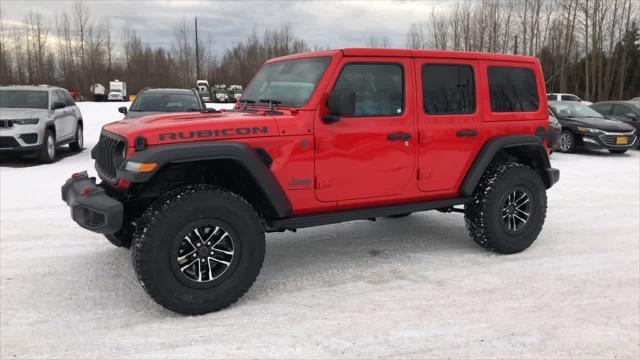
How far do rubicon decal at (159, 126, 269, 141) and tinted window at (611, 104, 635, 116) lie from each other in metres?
15.3

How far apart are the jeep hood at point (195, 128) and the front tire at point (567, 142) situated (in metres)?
12.1

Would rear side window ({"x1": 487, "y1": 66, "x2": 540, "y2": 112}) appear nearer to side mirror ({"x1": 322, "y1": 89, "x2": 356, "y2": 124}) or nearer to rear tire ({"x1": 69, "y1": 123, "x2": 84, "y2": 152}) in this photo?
side mirror ({"x1": 322, "y1": 89, "x2": 356, "y2": 124})

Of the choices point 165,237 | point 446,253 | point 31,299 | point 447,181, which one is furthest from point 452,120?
point 31,299

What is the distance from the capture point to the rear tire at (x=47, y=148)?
1082 cm

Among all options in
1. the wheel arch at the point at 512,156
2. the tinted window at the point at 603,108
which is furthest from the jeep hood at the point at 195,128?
the tinted window at the point at 603,108

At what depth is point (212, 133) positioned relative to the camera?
370cm

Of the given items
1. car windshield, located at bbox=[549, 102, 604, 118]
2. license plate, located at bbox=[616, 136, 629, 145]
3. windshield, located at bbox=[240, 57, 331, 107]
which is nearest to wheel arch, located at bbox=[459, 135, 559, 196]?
windshield, located at bbox=[240, 57, 331, 107]

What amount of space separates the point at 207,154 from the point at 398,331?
1801mm

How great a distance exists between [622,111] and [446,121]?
13.7 m

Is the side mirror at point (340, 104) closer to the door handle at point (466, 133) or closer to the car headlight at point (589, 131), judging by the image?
the door handle at point (466, 133)

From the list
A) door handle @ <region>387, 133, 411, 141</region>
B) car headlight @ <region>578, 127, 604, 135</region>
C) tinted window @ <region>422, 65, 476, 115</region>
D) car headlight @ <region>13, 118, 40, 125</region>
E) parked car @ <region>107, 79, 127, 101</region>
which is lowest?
car headlight @ <region>578, 127, 604, 135</region>

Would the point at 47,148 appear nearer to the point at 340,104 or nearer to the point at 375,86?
the point at 375,86

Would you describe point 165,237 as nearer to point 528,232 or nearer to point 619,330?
point 619,330

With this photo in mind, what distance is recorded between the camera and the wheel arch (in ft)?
16.0
